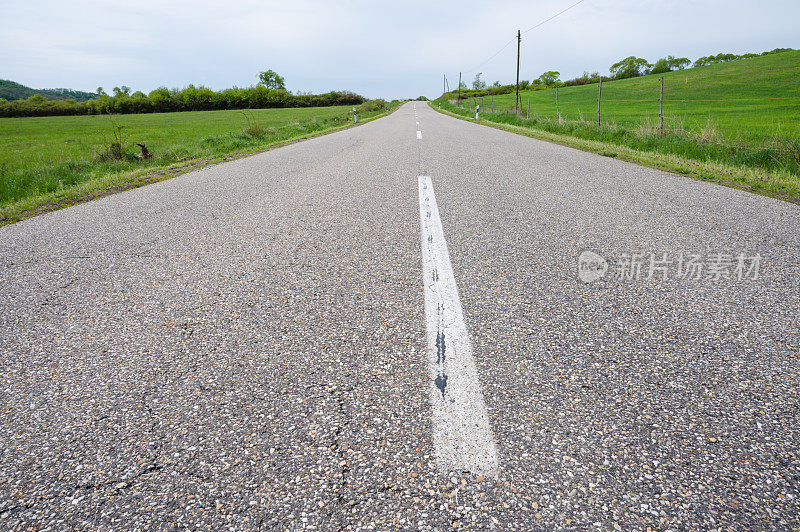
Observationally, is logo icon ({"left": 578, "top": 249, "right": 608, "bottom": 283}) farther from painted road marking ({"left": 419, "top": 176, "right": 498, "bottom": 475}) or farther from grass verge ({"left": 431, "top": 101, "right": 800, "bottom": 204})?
grass verge ({"left": 431, "top": 101, "right": 800, "bottom": 204})

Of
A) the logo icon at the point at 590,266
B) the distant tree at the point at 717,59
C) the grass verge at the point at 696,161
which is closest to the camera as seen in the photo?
the logo icon at the point at 590,266

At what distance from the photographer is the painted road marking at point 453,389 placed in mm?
1420

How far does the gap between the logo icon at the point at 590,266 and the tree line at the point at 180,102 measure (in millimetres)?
74440

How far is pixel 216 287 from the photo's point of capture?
2.83 metres

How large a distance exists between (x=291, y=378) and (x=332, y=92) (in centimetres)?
8330

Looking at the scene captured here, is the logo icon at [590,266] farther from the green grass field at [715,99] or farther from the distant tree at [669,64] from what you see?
the distant tree at [669,64]

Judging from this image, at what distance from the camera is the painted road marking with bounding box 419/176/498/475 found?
1.42 m

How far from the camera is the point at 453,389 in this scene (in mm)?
1731

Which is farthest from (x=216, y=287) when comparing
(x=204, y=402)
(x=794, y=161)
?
(x=794, y=161)

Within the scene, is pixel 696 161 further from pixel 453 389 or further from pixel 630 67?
pixel 630 67

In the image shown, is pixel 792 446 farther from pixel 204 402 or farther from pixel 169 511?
pixel 204 402

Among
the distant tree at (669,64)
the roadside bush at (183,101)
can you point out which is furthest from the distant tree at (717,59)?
the roadside bush at (183,101)

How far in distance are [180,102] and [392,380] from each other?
8231 cm

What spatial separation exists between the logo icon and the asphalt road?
0.18ft
